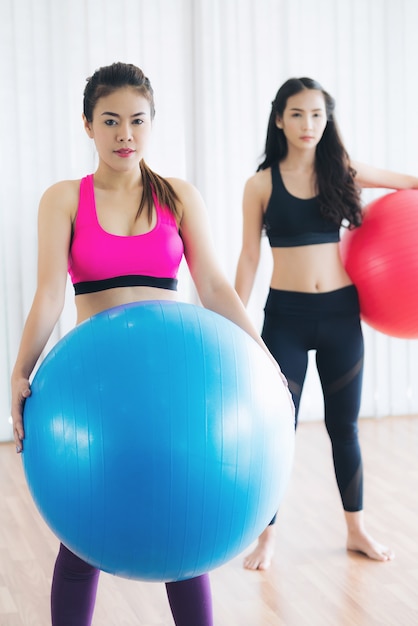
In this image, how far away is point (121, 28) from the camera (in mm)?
4238

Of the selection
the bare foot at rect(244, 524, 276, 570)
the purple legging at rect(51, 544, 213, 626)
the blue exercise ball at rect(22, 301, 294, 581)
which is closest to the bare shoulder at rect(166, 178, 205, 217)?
the blue exercise ball at rect(22, 301, 294, 581)

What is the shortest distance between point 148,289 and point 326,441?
2.64m

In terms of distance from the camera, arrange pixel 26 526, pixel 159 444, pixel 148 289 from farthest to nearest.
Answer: pixel 26 526
pixel 148 289
pixel 159 444

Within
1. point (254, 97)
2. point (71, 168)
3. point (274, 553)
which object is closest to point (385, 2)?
point (254, 97)

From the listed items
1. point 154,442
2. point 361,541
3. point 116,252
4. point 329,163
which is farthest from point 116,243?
point 361,541

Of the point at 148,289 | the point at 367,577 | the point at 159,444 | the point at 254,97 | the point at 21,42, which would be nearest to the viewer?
the point at 159,444

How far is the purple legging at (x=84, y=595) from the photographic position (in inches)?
71.7

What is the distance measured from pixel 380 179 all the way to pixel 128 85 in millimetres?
1277

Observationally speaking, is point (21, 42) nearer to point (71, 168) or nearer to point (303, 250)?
point (71, 168)

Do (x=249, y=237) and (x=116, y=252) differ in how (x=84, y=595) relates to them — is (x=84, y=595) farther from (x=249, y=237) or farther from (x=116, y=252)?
(x=249, y=237)

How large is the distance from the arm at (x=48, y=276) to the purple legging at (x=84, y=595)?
1.40ft

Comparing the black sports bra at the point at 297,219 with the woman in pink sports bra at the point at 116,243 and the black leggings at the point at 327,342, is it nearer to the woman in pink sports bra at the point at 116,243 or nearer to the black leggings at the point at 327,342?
the black leggings at the point at 327,342

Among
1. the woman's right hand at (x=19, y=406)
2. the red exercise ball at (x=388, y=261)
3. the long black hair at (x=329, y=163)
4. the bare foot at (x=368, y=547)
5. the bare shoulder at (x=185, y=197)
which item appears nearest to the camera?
the woman's right hand at (x=19, y=406)

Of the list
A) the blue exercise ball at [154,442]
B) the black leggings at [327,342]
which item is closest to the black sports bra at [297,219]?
the black leggings at [327,342]
